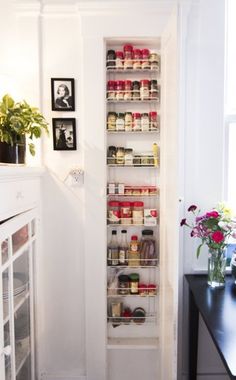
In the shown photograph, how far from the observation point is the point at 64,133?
6.31 ft

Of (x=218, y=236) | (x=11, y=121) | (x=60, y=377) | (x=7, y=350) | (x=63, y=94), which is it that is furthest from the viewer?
(x=60, y=377)

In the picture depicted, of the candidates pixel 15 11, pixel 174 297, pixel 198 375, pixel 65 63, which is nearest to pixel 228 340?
pixel 174 297

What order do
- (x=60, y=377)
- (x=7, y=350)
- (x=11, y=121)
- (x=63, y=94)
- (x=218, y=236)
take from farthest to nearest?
(x=60, y=377) → (x=63, y=94) → (x=218, y=236) → (x=11, y=121) → (x=7, y=350)

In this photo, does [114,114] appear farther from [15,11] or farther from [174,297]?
[174,297]

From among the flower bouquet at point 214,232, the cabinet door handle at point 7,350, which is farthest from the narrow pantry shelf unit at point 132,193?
the cabinet door handle at point 7,350

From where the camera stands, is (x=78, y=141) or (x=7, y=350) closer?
(x=7, y=350)

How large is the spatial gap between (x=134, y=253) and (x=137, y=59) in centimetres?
125

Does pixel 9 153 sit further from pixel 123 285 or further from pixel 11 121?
pixel 123 285

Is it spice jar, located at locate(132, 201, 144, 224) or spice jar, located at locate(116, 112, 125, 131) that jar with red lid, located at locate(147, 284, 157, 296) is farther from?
spice jar, located at locate(116, 112, 125, 131)

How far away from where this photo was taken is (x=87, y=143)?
75.3 inches

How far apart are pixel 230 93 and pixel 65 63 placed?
1.08m

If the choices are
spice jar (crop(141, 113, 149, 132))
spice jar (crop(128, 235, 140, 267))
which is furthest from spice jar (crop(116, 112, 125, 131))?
spice jar (crop(128, 235, 140, 267))

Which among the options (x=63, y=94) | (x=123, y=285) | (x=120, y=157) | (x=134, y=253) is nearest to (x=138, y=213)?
(x=134, y=253)

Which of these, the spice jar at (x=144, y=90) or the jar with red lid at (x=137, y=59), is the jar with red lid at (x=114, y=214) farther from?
the jar with red lid at (x=137, y=59)
